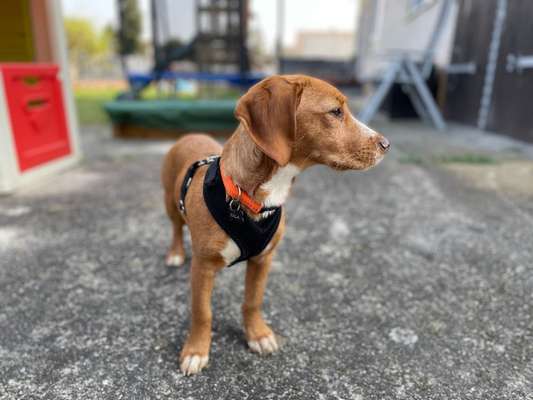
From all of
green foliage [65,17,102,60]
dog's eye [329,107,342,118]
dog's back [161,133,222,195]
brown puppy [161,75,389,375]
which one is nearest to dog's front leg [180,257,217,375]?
brown puppy [161,75,389,375]

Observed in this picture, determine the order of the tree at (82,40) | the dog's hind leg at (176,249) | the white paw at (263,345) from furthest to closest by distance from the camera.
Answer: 1. the tree at (82,40)
2. the dog's hind leg at (176,249)
3. the white paw at (263,345)

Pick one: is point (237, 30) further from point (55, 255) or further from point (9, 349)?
point (9, 349)

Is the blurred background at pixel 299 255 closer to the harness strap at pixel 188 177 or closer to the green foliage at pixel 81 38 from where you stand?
the harness strap at pixel 188 177

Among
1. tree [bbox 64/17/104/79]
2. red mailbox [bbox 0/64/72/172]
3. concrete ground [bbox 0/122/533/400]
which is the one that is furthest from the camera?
tree [bbox 64/17/104/79]

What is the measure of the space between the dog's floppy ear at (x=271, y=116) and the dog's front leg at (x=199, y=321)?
70cm

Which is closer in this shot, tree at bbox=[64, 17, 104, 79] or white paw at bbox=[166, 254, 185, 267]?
white paw at bbox=[166, 254, 185, 267]

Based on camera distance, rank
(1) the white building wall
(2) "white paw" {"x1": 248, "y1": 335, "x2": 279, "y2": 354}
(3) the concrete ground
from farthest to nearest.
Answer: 1. (1) the white building wall
2. (2) "white paw" {"x1": 248, "y1": 335, "x2": 279, "y2": 354}
3. (3) the concrete ground

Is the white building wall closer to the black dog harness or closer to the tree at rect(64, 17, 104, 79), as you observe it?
the black dog harness

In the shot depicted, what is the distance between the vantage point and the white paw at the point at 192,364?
2.10 metres

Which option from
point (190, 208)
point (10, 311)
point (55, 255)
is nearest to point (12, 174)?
point (55, 255)

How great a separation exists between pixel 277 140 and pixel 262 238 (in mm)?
498

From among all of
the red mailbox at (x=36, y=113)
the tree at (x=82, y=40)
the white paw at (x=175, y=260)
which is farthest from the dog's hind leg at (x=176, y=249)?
the tree at (x=82, y=40)

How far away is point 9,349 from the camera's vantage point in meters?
2.26

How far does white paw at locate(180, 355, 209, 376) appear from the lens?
2.10 metres
